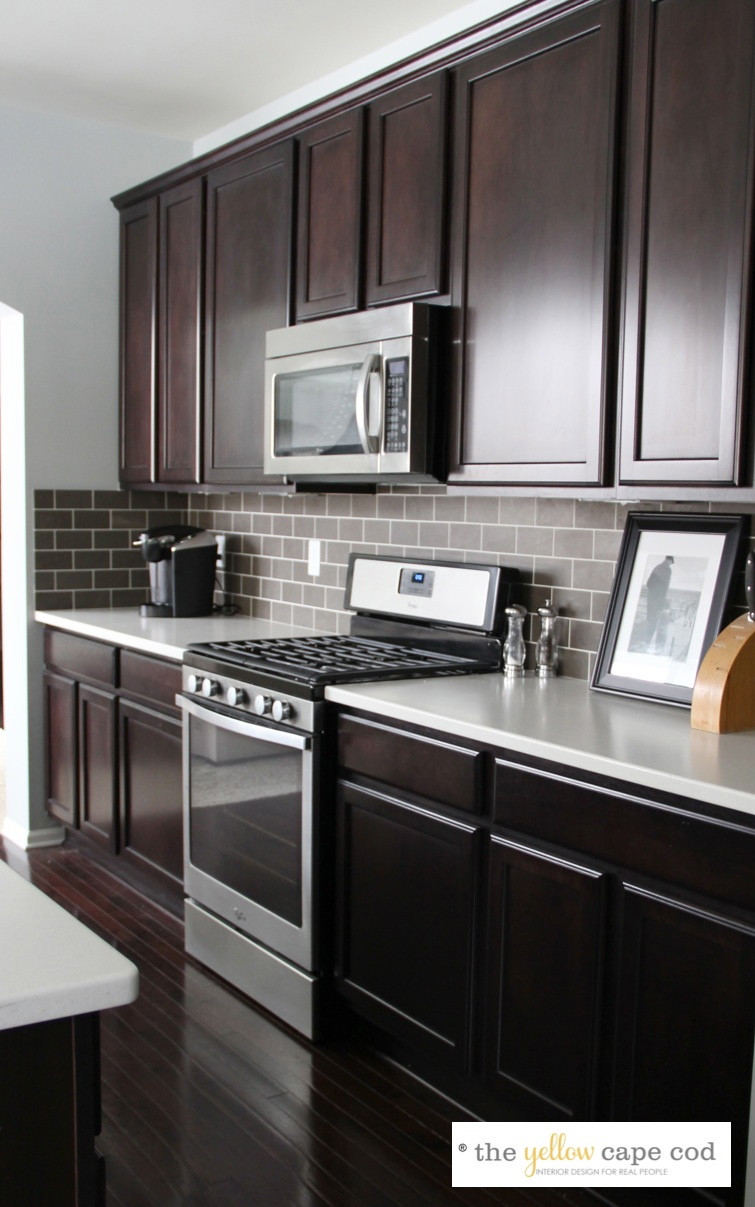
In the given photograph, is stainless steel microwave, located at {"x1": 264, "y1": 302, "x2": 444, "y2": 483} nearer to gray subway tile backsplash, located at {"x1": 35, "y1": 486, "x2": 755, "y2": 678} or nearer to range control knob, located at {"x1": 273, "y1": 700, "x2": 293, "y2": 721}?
Answer: gray subway tile backsplash, located at {"x1": 35, "y1": 486, "x2": 755, "y2": 678}

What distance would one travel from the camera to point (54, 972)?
1.12 metres

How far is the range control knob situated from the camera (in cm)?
287

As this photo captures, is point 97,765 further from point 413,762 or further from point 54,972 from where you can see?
point 54,972

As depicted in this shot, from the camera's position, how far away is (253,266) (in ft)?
12.3

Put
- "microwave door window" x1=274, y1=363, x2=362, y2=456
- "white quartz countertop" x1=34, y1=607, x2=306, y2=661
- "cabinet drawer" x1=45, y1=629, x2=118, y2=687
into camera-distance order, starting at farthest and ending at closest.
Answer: "cabinet drawer" x1=45, y1=629, x2=118, y2=687, "white quartz countertop" x1=34, y1=607, x2=306, y2=661, "microwave door window" x1=274, y1=363, x2=362, y2=456

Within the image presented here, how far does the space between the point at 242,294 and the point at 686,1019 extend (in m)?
2.76

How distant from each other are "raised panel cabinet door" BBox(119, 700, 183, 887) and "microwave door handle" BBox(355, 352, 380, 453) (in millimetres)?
1147

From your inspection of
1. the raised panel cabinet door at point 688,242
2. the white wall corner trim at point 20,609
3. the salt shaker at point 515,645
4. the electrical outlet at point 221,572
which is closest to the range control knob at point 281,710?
the salt shaker at point 515,645

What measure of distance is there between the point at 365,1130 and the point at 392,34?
3.07 meters

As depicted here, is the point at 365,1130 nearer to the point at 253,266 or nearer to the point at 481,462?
the point at 481,462

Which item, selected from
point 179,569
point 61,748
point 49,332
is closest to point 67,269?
point 49,332

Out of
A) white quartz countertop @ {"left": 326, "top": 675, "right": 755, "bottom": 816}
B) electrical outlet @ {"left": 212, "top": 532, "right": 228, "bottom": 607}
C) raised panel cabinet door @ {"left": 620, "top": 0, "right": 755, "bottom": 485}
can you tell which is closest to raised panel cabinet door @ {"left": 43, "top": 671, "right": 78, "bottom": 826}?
electrical outlet @ {"left": 212, "top": 532, "right": 228, "bottom": 607}

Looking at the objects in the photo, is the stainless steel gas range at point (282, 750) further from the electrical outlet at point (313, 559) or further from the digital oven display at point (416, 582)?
the electrical outlet at point (313, 559)

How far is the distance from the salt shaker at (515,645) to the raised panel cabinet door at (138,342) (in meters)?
1.97
